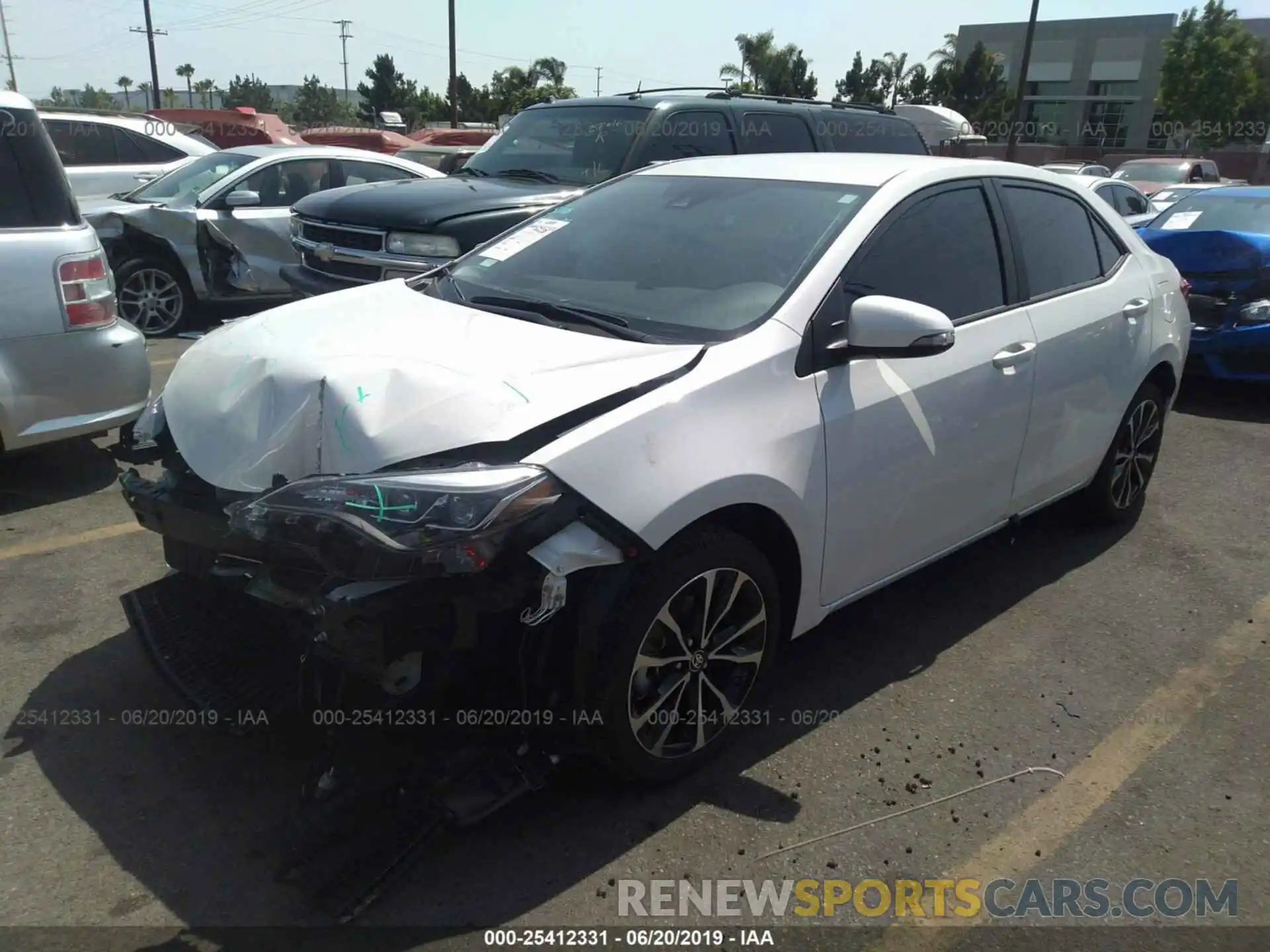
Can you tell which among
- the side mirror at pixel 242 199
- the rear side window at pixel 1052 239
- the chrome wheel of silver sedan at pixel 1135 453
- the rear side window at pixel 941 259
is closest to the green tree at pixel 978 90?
the side mirror at pixel 242 199

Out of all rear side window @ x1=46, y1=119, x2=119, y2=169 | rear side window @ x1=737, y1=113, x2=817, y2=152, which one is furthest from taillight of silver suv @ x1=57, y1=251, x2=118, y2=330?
rear side window @ x1=46, y1=119, x2=119, y2=169

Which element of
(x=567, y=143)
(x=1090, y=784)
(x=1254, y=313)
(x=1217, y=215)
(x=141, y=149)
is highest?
(x=567, y=143)

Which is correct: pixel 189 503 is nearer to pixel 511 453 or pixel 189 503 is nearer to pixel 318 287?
pixel 511 453

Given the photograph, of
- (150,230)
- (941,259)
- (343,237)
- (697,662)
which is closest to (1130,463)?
(941,259)

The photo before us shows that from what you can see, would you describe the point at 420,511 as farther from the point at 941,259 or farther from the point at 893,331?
the point at 941,259

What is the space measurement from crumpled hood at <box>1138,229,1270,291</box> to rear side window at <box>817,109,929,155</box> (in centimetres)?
218

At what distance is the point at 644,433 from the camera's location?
2627 mm

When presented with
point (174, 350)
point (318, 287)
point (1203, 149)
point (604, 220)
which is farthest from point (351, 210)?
point (1203, 149)

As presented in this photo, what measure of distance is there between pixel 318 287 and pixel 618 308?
14.5 feet

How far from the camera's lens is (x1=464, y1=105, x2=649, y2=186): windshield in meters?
7.44

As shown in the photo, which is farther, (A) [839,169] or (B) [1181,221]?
(B) [1181,221]

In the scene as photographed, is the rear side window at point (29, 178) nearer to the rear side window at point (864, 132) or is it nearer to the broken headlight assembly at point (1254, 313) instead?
the rear side window at point (864, 132)

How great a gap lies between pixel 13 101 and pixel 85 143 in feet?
21.8

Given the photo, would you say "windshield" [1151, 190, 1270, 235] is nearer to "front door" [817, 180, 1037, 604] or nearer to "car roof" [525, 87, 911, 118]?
"car roof" [525, 87, 911, 118]
